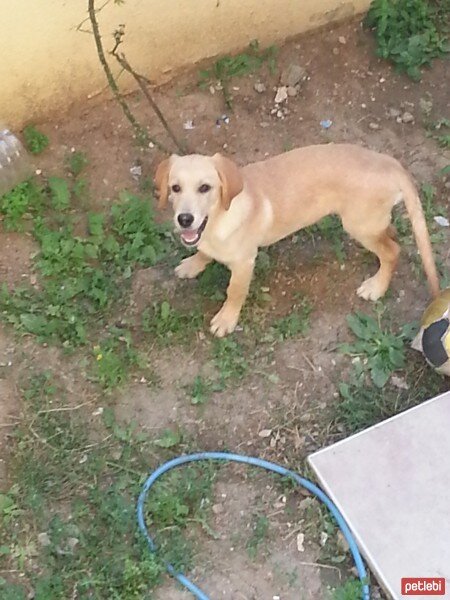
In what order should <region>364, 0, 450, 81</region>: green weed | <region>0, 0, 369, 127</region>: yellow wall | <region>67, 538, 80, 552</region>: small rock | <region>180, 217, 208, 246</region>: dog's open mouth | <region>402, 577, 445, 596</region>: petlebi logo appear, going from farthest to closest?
<region>364, 0, 450, 81</region>: green weed < <region>0, 0, 369, 127</region>: yellow wall < <region>180, 217, 208, 246</region>: dog's open mouth < <region>67, 538, 80, 552</region>: small rock < <region>402, 577, 445, 596</region>: petlebi logo

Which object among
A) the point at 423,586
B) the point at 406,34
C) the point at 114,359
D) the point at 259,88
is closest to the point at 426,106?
the point at 406,34

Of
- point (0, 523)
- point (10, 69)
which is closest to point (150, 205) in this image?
point (10, 69)

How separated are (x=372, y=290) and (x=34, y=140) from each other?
185 centimetres

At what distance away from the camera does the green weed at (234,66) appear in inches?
178

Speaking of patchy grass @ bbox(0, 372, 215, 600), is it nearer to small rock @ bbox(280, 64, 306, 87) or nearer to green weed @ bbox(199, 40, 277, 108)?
green weed @ bbox(199, 40, 277, 108)

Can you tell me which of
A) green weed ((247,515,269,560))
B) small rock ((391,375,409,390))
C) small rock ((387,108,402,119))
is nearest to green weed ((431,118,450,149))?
small rock ((387,108,402,119))

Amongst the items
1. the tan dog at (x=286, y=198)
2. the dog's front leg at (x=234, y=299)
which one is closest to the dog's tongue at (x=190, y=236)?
the tan dog at (x=286, y=198)

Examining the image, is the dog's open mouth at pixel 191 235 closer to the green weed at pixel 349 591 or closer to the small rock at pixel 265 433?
the small rock at pixel 265 433

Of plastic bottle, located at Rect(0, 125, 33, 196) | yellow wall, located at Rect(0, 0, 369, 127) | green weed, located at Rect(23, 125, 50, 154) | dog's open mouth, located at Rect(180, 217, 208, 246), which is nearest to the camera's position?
dog's open mouth, located at Rect(180, 217, 208, 246)

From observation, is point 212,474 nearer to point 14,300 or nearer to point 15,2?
point 14,300

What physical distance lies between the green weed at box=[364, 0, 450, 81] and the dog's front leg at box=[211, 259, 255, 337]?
182cm

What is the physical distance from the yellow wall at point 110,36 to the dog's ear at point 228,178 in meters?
1.37

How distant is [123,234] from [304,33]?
171cm

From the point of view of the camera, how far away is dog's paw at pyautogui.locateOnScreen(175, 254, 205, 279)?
12.5 ft
